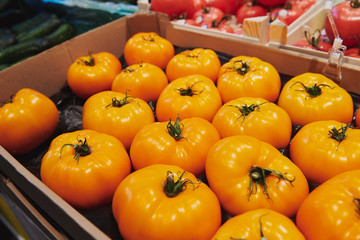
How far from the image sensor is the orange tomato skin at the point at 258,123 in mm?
1134

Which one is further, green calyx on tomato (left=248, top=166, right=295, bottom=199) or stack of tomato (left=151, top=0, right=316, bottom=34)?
stack of tomato (left=151, top=0, right=316, bottom=34)

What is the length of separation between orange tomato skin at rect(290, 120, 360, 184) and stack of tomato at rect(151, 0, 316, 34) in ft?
4.46

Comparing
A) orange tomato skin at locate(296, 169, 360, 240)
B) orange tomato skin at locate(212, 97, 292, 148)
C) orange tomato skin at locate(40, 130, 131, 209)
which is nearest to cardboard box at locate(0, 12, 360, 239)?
orange tomato skin at locate(40, 130, 131, 209)

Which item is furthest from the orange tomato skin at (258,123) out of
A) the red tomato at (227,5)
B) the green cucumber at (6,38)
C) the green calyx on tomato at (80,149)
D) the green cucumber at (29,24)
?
the green cucumber at (29,24)

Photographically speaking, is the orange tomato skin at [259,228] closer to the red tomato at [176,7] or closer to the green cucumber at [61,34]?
the red tomato at [176,7]

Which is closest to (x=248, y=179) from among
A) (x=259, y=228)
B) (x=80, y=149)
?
(x=259, y=228)

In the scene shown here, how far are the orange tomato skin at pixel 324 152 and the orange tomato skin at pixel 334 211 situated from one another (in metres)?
0.16

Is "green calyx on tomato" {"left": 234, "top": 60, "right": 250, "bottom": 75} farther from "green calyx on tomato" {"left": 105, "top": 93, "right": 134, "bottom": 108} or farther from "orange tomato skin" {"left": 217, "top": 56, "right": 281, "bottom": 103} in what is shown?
"green calyx on tomato" {"left": 105, "top": 93, "right": 134, "bottom": 108}

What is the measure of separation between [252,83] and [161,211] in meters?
0.83

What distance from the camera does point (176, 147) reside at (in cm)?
110

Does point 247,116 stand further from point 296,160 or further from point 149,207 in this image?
point 149,207

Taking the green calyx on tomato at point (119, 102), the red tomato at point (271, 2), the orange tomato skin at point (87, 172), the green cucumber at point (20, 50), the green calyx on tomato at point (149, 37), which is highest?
the red tomato at point (271, 2)

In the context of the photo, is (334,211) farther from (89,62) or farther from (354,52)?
(89,62)

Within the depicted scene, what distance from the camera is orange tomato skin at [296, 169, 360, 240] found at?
725 mm
